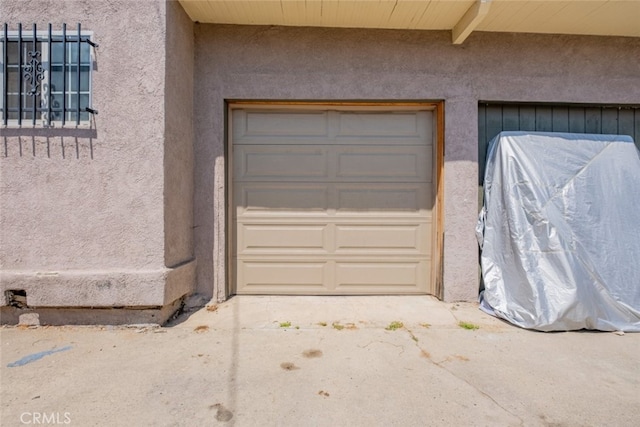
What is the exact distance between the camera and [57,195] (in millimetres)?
3369

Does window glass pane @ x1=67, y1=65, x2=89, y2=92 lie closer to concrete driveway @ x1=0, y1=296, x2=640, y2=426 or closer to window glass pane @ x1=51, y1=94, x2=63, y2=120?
window glass pane @ x1=51, y1=94, x2=63, y2=120

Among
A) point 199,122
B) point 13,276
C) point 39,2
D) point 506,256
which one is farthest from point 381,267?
point 39,2

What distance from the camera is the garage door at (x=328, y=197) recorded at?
422cm

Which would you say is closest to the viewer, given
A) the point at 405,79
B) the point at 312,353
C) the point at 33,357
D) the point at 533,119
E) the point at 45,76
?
the point at 33,357

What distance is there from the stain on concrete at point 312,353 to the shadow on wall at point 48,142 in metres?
2.84

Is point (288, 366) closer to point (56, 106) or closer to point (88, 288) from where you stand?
point (88, 288)

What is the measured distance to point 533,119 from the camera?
13.8ft

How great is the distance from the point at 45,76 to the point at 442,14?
4245mm

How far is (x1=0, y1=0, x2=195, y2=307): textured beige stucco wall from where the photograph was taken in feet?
11.0

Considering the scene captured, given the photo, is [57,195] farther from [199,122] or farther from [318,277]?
[318,277]

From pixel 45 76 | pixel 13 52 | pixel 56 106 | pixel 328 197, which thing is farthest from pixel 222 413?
pixel 13 52

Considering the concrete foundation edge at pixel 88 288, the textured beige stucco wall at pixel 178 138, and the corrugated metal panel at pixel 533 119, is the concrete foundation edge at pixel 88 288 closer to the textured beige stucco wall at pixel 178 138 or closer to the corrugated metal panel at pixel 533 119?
the textured beige stucco wall at pixel 178 138

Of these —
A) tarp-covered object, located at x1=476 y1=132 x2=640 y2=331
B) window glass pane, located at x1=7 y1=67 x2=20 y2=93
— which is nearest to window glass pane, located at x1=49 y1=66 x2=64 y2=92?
window glass pane, located at x1=7 y1=67 x2=20 y2=93

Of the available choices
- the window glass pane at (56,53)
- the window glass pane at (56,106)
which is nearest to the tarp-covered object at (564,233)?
the window glass pane at (56,106)
